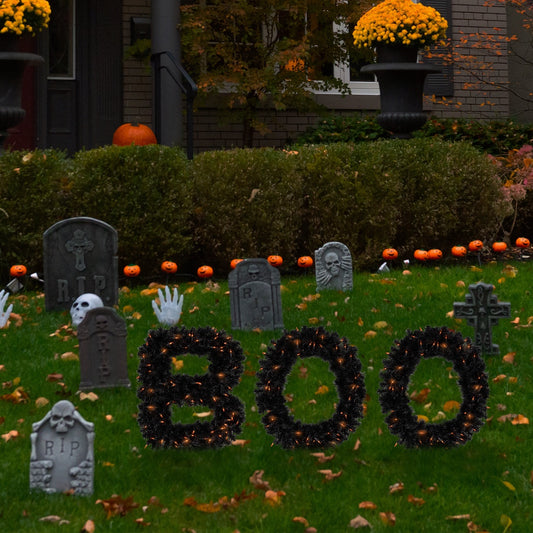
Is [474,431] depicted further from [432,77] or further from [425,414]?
[432,77]

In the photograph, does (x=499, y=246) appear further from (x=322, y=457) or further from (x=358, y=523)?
(x=358, y=523)

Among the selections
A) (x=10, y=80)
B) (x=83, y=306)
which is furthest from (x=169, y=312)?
(x=10, y=80)

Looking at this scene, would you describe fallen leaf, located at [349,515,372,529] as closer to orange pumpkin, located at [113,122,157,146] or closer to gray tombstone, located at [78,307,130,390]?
gray tombstone, located at [78,307,130,390]

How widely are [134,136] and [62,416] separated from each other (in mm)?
8782

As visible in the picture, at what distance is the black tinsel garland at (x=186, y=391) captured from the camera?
4.32 m

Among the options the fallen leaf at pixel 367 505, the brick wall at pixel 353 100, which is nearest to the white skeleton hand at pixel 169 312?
the fallen leaf at pixel 367 505

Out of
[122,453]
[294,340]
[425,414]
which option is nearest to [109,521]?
[122,453]

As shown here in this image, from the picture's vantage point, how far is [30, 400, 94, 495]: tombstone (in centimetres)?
384

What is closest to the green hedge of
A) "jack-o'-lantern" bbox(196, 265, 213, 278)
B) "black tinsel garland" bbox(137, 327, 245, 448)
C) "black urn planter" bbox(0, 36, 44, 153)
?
"jack-o'-lantern" bbox(196, 265, 213, 278)

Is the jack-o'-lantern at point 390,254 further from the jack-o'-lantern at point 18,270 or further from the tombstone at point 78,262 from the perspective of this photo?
the jack-o'-lantern at point 18,270

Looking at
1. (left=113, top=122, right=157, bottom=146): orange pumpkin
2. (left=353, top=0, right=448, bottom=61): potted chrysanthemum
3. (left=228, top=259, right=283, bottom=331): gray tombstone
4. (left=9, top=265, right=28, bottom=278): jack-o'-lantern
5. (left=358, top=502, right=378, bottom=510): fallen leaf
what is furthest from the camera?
(left=113, top=122, right=157, bottom=146): orange pumpkin

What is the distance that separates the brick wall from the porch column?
4.73 ft

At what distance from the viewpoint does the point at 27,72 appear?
536 inches

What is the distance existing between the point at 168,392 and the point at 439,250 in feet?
19.1
